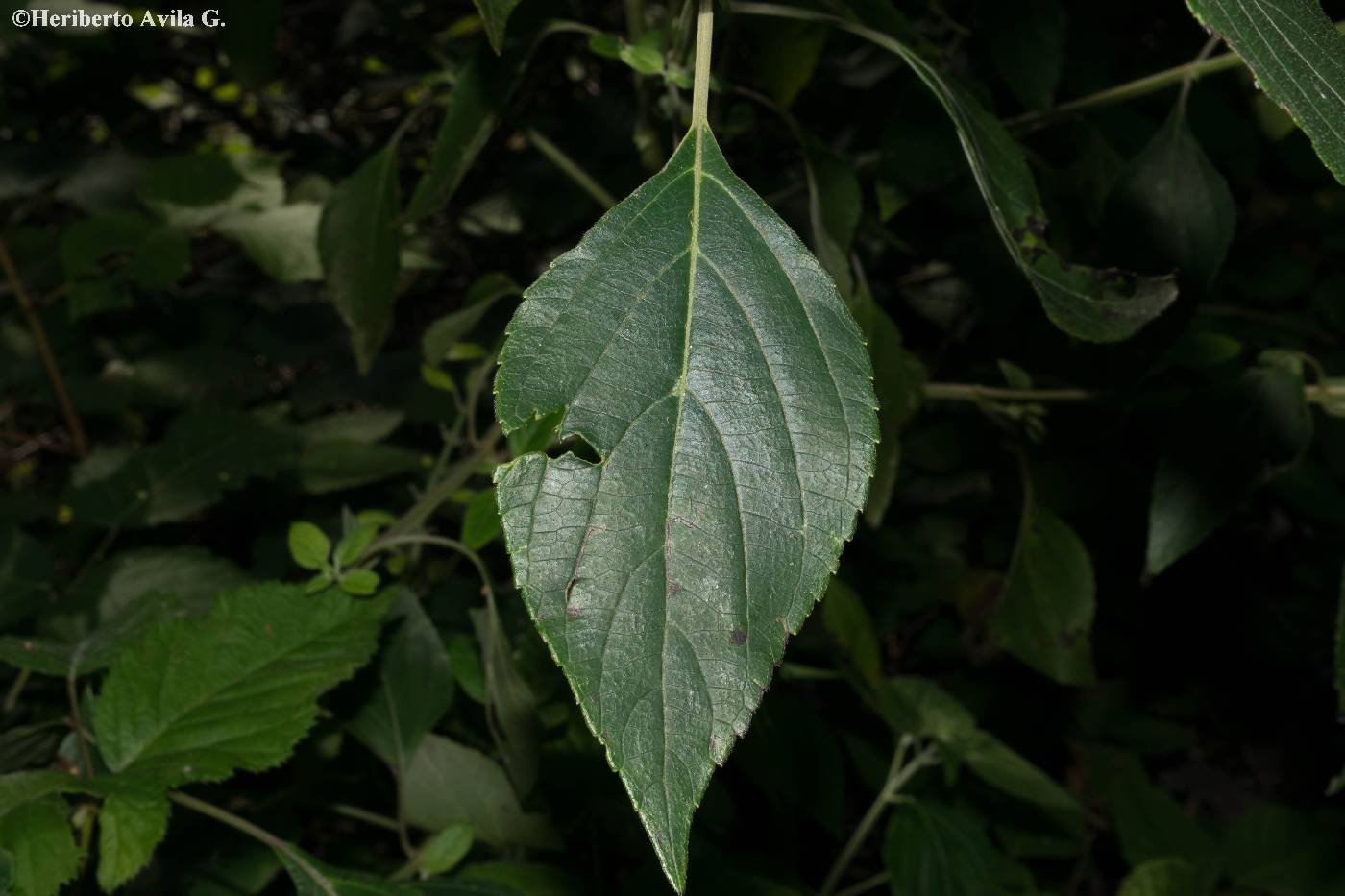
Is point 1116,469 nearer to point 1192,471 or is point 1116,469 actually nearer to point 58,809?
point 1192,471

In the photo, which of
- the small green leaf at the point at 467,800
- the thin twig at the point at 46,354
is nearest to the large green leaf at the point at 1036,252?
the small green leaf at the point at 467,800

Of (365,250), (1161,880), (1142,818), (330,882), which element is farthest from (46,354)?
(1142,818)

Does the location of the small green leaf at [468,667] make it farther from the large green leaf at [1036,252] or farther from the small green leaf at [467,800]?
the large green leaf at [1036,252]

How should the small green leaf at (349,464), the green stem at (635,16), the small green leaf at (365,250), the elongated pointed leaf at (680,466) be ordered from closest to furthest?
the elongated pointed leaf at (680,466)
the green stem at (635,16)
the small green leaf at (365,250)
the small green leaf at (349,464)

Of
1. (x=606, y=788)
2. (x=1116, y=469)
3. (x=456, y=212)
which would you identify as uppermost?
(x=456, y=212)

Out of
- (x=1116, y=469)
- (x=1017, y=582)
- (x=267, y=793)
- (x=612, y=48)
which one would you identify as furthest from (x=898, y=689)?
(x=612, y=48)

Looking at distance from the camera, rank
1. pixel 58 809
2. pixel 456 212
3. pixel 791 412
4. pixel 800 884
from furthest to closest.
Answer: pixel 456 212 → pixel 800 884 → pixel 58 809 → pixel 791 412
